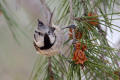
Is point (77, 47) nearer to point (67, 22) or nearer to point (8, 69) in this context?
point (67, 22)

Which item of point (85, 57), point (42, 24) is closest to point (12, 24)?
point (42, 24)

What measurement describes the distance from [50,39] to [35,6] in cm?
86

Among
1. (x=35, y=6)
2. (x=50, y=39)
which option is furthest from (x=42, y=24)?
(x=35, y=6)

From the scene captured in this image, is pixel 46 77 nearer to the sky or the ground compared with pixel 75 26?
nearer to the ground

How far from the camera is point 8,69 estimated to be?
2322 millimetres

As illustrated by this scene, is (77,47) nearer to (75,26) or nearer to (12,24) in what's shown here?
(75,26)

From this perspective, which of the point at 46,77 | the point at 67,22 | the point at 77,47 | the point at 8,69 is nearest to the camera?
the point at 77,47

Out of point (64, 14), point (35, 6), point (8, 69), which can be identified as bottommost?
point (8, 69)

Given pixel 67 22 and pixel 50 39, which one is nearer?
pixel 50 39

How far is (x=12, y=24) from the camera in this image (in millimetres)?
684

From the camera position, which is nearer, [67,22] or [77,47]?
[77,47]

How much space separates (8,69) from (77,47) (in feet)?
5.98

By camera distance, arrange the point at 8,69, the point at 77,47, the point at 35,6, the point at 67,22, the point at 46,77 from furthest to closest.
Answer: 1. the point at 8,69
2. the point at 35,6
3. the point at 67,22
4. the point at 46,77
5. the point at 77,47

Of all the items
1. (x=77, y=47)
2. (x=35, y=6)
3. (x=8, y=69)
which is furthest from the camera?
(x=8, y=69)
